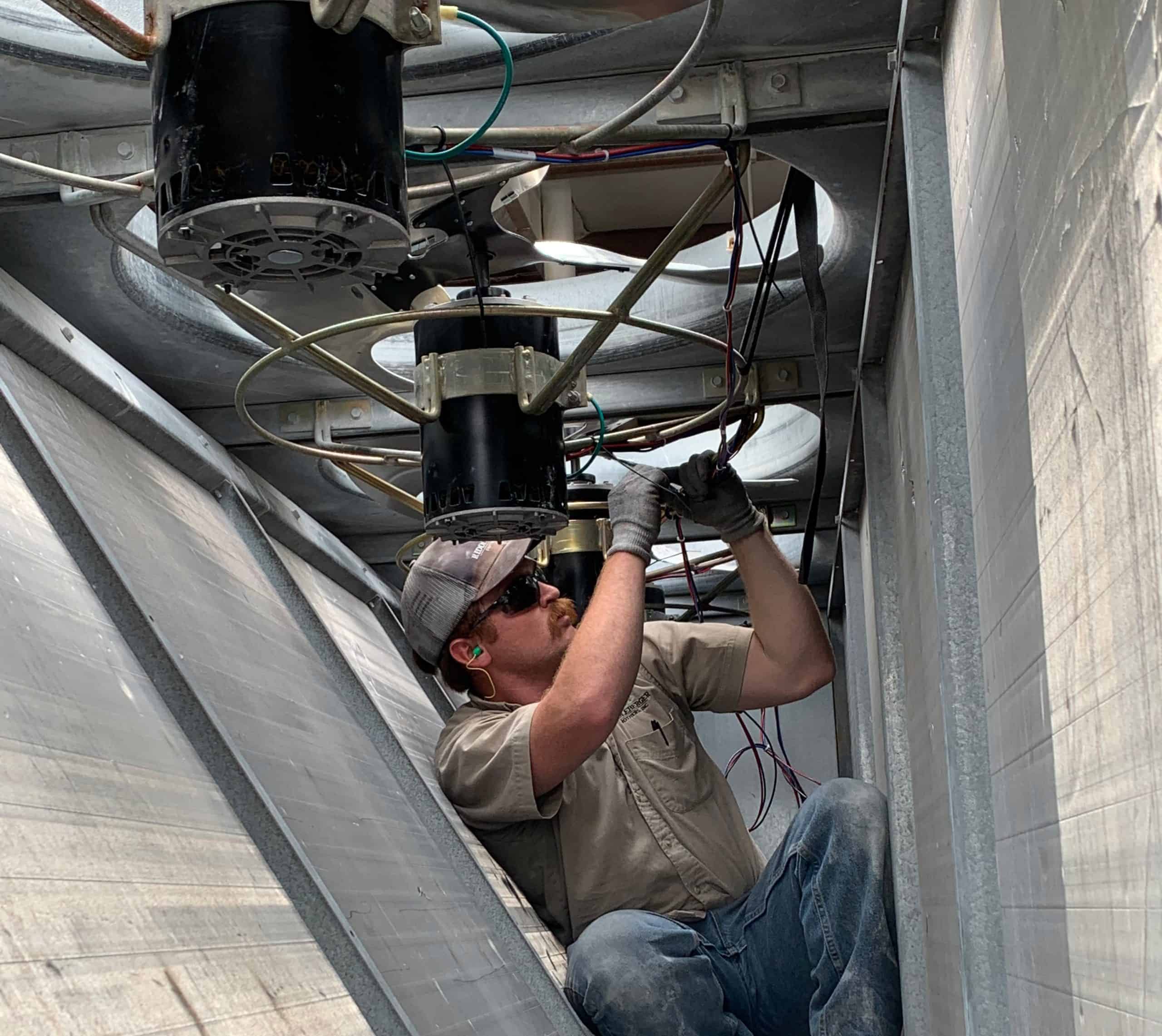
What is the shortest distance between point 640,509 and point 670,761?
43 cm

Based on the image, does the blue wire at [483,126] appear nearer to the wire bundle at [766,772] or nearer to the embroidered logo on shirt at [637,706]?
the embroidered logo on shirt at [637,706]

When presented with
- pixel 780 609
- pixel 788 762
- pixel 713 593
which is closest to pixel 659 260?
pixel 780 609

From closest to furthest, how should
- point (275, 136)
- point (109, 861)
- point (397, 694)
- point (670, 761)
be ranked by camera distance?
point (275, 136)
point (109, 861)
point (670, 761)
point (397, 694)

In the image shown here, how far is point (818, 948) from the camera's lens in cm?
213

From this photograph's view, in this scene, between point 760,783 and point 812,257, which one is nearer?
point 812,257

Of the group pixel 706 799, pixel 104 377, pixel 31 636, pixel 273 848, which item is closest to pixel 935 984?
pixel 706 799

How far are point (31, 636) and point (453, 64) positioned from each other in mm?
863

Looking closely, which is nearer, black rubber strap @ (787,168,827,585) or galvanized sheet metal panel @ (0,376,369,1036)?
galvanized sheet metal panel @ (0,376,369,1036)

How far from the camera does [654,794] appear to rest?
2.38m

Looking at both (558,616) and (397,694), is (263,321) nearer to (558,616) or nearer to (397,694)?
(558,616)

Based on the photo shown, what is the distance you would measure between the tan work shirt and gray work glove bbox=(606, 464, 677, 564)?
24 centimetres

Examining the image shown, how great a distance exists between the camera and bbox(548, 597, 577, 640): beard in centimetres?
262

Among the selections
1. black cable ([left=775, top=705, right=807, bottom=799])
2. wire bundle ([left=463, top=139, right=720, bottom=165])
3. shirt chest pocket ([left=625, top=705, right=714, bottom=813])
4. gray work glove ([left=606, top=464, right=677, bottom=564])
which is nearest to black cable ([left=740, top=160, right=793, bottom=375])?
wire bundle ([left=463, top=139, right=720, bottom=165])

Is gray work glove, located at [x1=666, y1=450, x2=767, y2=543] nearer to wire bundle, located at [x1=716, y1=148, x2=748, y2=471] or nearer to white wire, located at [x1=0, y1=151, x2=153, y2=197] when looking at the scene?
wire bundle, located at [x1=716, y1=148, x2=748, y2=471]
